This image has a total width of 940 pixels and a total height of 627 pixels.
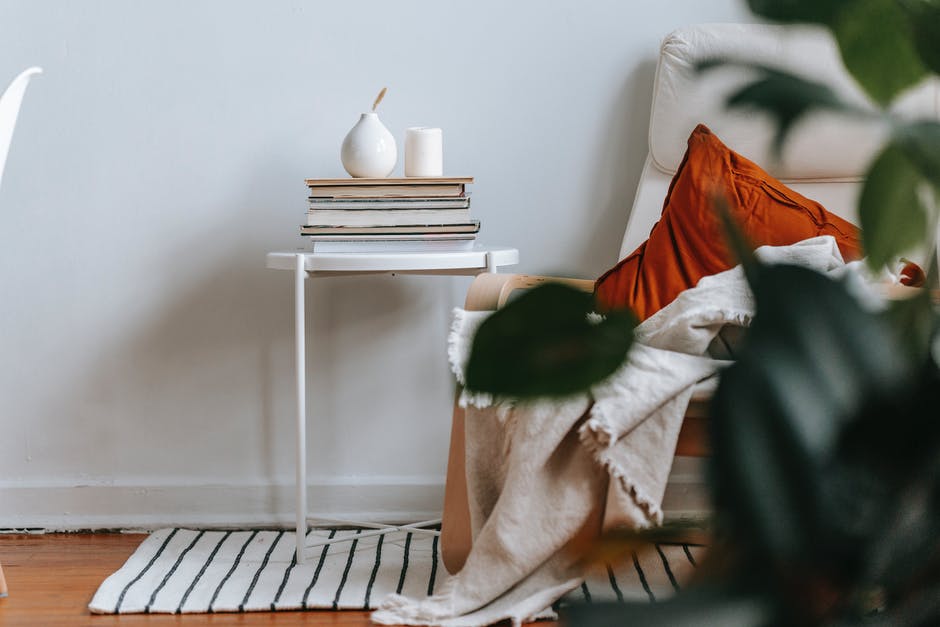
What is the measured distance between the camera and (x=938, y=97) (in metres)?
1.66

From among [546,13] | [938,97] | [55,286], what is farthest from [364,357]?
[938,97]

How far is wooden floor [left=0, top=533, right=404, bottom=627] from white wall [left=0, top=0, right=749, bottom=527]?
0.11 meters

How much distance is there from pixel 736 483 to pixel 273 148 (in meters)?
1.95

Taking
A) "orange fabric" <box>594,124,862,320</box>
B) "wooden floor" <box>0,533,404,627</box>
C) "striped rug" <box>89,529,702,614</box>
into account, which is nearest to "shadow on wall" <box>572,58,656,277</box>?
"orange fabric" <box>594,124,862,320</box>

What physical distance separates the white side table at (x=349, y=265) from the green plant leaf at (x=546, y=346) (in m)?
1.43

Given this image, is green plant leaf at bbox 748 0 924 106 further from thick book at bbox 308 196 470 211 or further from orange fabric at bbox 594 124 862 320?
thick book at bbox 308 196 470 211

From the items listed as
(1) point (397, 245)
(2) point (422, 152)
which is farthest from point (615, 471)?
(2) point (422, 152)

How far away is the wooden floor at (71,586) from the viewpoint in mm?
1546

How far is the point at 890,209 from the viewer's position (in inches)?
12.3

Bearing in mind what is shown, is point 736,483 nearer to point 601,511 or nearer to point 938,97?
point 601,511

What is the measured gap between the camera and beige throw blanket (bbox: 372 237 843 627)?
54.2 inches

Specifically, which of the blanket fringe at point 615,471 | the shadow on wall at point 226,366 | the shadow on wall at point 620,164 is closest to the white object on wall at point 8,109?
the shadow on wall at point 226,366

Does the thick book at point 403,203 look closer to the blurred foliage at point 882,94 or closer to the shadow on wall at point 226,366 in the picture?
the shadow on wall at point 226,366

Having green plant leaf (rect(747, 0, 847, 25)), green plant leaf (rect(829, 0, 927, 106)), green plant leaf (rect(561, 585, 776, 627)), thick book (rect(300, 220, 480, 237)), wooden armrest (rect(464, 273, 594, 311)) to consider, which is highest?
green plant leaf (rect(747, 0, 847, 25))
